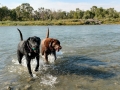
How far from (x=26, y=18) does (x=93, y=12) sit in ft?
116

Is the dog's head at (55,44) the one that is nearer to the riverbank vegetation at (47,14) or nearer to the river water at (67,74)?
the river water at (67,74)

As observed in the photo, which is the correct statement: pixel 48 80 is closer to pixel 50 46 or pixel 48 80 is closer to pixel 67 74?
pixel 67 74

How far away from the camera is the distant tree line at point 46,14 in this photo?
9700cm

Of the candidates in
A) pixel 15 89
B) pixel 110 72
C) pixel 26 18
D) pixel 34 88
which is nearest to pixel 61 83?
pixel 34 88

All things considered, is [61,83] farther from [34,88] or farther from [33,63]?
[33,63]

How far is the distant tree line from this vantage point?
9700 centimetres

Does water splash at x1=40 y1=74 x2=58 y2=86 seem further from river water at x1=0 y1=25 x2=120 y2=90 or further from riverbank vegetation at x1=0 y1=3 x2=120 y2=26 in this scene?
riverbank vegetation at x1=0 y1=3 x2=120 y2=26

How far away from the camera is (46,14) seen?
11081 cm

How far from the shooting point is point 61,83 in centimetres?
709

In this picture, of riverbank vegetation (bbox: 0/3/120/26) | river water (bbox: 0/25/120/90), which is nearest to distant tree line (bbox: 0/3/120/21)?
riverbank vegetation (bbox: 0/3/120/26)

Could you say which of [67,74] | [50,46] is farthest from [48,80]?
[50,46]

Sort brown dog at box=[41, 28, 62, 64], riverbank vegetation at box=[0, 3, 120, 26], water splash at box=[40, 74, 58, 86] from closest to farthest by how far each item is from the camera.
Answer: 1. water splash at box=[40, 74, 58, 86]
2. brown dog at box=[41, 28, 62, 64]
3. riverbank vegetation at box=[0, 3, 120, 26]

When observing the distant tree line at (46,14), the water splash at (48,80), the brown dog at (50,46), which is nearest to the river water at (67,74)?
the water splash at (48,80)

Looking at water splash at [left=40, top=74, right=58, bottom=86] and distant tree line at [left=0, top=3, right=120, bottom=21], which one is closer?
water splash at [left=40, top=74, right=58, bottom=86]
